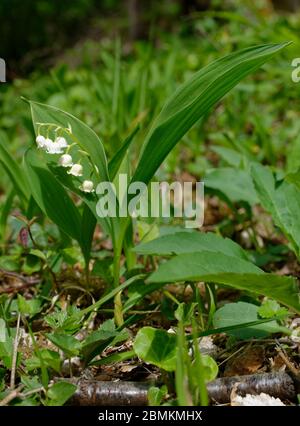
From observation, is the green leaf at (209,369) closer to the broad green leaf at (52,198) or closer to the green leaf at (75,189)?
the green leaf at (75,189)

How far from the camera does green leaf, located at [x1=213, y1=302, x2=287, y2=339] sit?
1.37 meters

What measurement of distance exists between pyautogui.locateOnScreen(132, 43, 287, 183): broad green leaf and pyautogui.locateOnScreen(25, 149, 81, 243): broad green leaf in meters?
0.24

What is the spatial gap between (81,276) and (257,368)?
2.31 feet

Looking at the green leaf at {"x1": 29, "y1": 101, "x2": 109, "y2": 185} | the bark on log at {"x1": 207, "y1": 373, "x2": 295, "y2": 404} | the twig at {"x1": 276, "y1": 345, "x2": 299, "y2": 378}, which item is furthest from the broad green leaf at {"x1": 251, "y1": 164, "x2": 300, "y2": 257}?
the green leaf at {"x1": 29, "y1": 101, "x2": 109, "y2": 185}

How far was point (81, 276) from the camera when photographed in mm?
1927

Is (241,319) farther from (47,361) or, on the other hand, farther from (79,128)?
(79,128)

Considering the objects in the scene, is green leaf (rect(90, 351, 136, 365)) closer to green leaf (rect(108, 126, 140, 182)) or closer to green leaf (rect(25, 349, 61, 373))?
green leaf (rect(25, 349, 61, 373))

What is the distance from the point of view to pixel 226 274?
3.84 feet

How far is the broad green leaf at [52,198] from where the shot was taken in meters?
1.63

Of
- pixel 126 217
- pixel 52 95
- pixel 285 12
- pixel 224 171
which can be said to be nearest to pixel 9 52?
pixel 52 95
